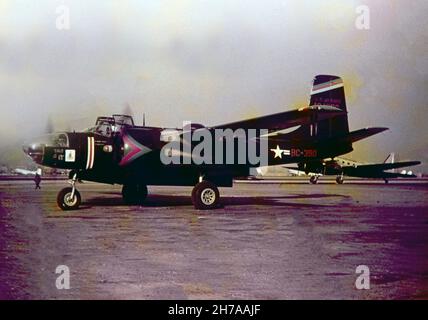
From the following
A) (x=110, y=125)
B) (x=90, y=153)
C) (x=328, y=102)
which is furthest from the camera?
(x=328, y=102)

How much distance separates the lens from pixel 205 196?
50.5ft

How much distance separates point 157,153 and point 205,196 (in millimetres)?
2272

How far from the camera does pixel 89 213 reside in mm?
13656

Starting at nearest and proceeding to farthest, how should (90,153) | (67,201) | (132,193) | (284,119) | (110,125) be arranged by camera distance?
(90,153) < (67,201) < (110,125) < (284,119) < (132,193)

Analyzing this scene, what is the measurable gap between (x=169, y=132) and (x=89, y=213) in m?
4.16

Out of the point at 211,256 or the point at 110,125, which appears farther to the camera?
the point at 110,125

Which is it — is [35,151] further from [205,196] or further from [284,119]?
[284,119]

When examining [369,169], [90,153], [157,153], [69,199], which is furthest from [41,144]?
[369,169]

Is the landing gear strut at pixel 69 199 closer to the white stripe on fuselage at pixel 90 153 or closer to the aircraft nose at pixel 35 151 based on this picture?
the white stripe on fuselage at pixel 90 153

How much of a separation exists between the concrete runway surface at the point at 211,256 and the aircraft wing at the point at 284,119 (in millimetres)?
3822
